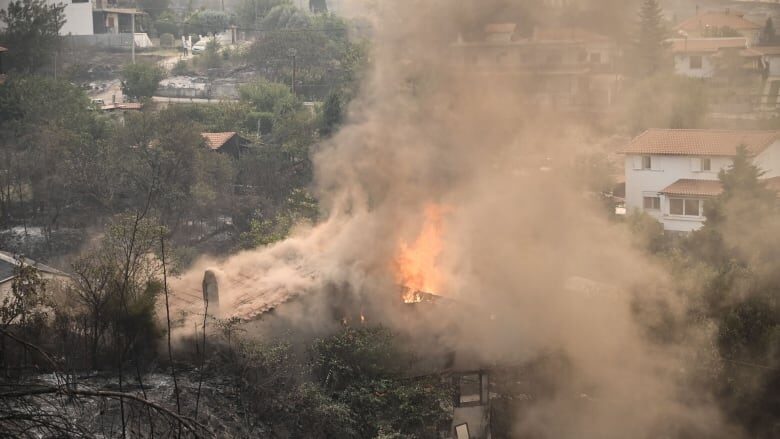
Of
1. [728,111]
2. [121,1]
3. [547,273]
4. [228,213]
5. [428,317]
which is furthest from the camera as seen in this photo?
[121,1]

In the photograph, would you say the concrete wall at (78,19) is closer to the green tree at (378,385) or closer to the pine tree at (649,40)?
the pine tree at (649,40)

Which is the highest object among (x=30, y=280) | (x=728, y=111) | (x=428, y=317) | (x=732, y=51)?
(x=732, y=51)

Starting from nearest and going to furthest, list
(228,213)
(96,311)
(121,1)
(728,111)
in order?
(96,311) < (228,213) < (728,111) < (121,1)

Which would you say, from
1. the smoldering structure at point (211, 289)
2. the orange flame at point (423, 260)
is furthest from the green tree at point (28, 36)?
the orange flame at point (423, 260)

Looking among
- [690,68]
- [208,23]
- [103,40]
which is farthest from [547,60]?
[208,23]

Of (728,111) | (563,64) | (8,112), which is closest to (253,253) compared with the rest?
(563,64)

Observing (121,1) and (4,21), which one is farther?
(121,1)

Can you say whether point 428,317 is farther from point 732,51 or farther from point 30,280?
point 732,51
